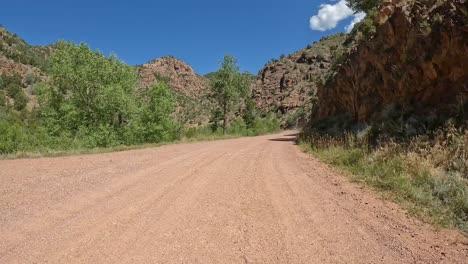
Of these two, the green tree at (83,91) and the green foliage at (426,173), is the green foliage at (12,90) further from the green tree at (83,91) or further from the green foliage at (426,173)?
the green foliage at (426,173)

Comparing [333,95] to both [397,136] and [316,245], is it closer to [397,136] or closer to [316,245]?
[397,136]

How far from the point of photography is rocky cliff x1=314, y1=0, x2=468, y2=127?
9.57 metres

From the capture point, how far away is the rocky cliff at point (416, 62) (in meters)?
9.57

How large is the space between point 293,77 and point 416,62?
226 feet

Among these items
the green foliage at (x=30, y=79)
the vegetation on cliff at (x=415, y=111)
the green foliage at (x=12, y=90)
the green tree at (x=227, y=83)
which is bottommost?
the vegetation on cliff at (x=415, y=111)

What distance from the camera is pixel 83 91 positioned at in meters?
25.2

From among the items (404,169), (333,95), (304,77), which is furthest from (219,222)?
(304,77)

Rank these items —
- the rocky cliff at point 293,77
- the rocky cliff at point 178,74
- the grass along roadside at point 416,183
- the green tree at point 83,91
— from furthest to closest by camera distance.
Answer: the rocky cliff at point 178,74 < the rocky cliff at point 293,77 < the green tree at point 83,91 < the grass along roadside at point 416,183

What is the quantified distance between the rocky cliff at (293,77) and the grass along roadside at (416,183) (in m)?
56.1

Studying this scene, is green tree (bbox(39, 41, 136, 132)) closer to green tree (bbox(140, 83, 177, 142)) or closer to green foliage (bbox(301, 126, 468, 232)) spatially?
green tree (bbox(140, 83, 177, 142))

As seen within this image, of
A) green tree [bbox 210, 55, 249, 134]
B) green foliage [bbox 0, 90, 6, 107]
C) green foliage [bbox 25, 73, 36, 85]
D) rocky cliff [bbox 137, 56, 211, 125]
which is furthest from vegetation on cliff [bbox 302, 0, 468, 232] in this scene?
rocky cliff [bbox 137, 56, 211, 125]

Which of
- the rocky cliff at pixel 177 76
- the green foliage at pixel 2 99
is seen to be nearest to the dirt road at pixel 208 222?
the green foliage at pixel 2 99

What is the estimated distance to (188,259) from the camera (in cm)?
388

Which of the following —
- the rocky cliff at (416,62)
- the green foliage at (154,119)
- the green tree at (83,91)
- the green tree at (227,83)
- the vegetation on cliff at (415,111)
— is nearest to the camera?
the vegetation on cliff at (415,111)
